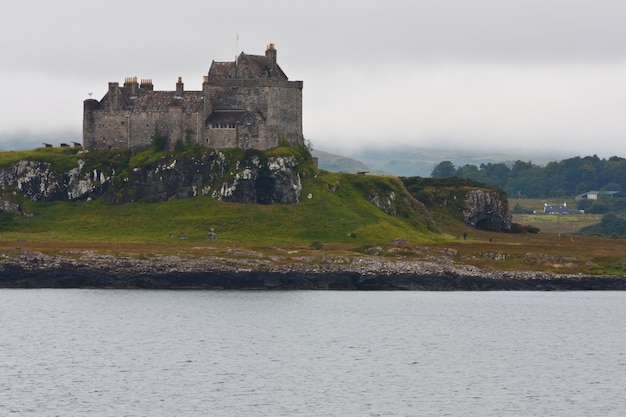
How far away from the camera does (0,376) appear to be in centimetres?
7738

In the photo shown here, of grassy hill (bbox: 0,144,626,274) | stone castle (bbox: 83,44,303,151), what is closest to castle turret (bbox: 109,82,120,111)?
stone castle (bbox: 83,44,303,151)

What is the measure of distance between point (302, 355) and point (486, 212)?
107531 millimetres

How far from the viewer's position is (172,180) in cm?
16475

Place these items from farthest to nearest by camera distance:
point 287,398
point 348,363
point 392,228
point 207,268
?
point 392,228
point 207,268
point 348,363
point 287,398

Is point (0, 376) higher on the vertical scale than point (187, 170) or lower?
lower

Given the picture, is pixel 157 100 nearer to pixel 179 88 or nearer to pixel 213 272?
pixel 179 88

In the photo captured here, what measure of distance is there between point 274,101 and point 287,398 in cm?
10066

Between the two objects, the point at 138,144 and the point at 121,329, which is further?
the point at 138,144

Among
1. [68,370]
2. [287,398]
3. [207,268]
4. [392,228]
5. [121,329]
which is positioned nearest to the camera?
[287,398]

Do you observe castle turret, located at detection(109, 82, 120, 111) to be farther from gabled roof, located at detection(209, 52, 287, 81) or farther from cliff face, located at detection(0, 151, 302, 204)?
gabled roof, located at detection(209, 52, 287, 81)

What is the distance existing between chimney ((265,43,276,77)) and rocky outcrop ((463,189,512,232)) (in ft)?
139

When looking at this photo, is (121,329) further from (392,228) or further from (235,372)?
(392,228)

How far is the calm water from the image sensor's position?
234 feet

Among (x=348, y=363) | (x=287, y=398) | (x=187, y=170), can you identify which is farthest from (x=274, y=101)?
(x=287, y=398)
